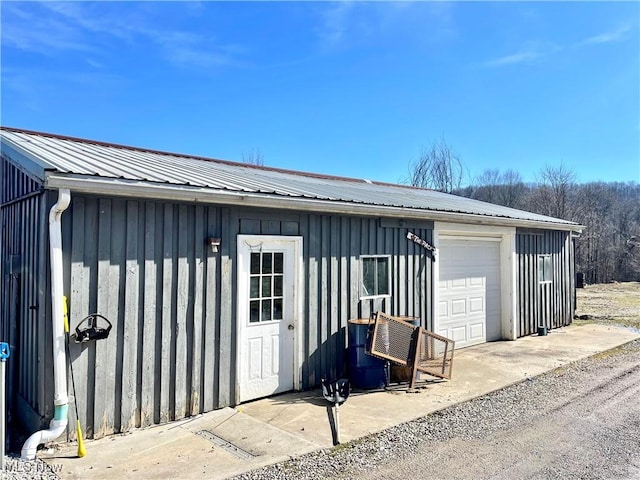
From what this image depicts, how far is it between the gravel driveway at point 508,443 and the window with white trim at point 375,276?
6.83 ft

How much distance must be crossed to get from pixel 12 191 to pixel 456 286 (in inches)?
286

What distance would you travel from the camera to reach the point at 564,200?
31.3 m

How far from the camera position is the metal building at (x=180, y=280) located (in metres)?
4.16

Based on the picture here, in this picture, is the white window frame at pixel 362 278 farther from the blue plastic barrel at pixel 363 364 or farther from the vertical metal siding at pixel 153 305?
the vertical metal siding at pixel 153 305

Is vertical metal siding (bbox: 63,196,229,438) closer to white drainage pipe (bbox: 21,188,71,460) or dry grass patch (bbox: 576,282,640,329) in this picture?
white drainage pipe (bbox: 21,188,71,460)

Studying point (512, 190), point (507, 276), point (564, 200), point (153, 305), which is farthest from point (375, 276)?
point (512, 190)

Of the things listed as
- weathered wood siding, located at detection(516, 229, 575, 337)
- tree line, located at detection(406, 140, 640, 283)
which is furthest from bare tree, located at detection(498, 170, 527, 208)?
weathered wood siding, located at detection(516, 229, 575, 337)

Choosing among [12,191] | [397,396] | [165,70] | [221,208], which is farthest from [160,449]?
[165,70]

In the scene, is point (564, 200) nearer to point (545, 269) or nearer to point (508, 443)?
point (545, 269)

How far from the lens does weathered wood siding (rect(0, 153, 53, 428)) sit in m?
4.08

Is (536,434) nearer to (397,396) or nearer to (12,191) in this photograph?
(397,396)

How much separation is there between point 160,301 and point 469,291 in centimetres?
638

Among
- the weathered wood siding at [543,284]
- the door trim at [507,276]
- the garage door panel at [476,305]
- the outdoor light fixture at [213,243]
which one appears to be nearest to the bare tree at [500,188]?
the weathered wood siding at [543,284]

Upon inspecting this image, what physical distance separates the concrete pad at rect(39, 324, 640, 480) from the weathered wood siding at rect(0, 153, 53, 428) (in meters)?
0.81
